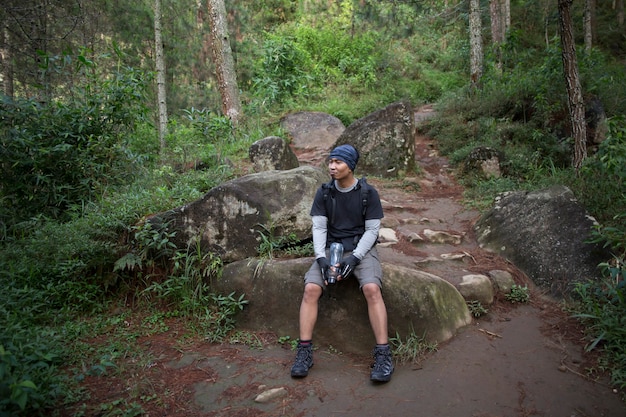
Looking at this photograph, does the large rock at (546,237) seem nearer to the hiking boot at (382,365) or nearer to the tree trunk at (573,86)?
the tree trunk at (573,86)

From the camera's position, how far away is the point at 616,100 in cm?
860

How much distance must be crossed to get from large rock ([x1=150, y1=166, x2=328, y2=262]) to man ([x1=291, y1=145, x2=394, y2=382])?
997 millimetres

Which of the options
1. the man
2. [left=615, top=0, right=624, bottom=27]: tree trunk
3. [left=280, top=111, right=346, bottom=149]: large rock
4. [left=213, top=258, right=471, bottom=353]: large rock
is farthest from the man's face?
[left=615, top=0, right=624, bottom=27]: tree trunk

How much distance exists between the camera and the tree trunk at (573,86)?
6359mm

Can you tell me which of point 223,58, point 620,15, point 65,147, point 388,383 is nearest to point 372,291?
point 388,383

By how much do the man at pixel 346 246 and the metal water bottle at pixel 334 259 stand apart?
0.07ft

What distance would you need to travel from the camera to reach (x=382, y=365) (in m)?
3.49

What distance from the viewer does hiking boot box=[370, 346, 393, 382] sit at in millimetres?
3432

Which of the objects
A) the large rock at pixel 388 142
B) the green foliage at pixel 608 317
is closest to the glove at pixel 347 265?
the green foliage at pixel 608 317

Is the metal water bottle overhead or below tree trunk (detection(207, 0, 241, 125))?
below

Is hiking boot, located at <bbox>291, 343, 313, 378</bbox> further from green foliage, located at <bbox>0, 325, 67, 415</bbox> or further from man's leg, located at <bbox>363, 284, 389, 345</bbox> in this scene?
green foliage, located at <bbox>0, 325, 67, 415</bbox>

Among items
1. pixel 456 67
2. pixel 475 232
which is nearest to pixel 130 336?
pixel 475 232

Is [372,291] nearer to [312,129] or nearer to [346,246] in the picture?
[346,246]

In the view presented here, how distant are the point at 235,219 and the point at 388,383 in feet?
8.25
